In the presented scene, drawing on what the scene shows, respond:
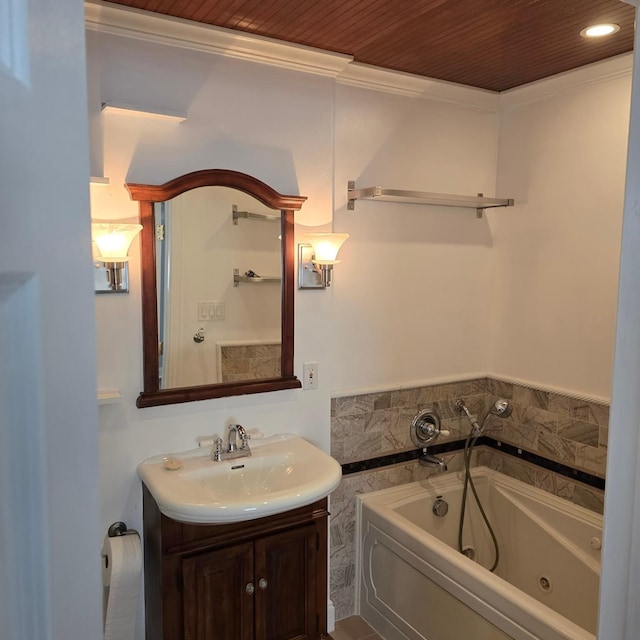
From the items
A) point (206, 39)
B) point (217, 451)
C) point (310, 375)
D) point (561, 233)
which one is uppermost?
point (206, 39)

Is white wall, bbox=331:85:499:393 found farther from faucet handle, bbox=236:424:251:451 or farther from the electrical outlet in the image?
faucet handle, bbox=236:424:251:451

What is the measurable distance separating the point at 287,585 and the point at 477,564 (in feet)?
2.55

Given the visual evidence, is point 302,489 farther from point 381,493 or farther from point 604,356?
point 604,356

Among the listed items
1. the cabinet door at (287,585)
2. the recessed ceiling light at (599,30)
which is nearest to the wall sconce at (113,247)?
the cabinet door at (287,585)

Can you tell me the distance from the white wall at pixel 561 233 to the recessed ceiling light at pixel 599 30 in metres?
0.30

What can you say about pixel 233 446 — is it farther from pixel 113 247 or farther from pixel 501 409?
pixel 501 409

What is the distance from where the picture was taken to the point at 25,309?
17.9 inches

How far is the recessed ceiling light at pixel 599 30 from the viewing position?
2.17 metres

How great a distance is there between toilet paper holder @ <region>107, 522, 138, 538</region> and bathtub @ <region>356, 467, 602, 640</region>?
112 centimetres

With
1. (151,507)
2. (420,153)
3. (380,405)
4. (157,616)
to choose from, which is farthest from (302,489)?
(420,153)

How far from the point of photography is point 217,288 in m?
2.32

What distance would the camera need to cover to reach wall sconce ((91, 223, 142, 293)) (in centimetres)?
195

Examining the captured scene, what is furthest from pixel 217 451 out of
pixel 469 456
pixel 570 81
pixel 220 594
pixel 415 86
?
pixel 570 81

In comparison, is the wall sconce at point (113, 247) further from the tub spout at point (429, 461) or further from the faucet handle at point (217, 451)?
the tub spout at point (429, 461)
